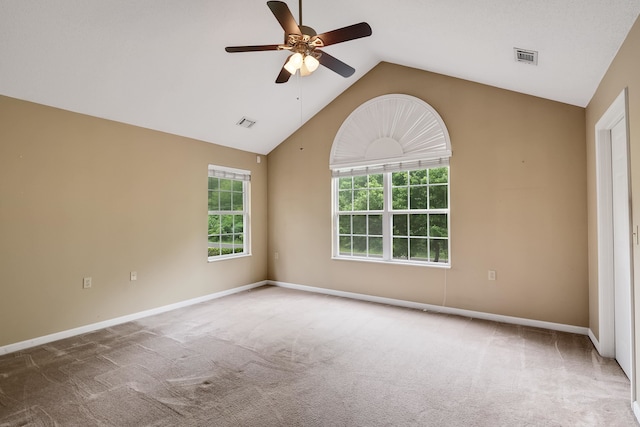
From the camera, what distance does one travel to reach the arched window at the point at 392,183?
418cm

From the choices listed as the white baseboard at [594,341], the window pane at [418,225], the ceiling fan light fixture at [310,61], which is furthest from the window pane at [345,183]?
the white baseboard at [594,341]

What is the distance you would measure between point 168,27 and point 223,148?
224cm

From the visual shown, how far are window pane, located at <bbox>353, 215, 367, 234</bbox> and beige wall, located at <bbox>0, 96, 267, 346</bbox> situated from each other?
229cm

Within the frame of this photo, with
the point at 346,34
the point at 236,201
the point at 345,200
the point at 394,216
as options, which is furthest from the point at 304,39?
the point at 236,201

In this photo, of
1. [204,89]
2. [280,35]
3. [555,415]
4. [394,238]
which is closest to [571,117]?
[394,238]

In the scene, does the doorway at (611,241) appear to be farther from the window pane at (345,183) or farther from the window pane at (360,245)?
the window pane at (345,183)

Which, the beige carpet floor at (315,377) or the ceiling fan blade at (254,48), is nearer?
the beige carpet floor at (315,377)

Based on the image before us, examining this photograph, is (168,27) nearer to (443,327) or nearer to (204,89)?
(204,89)

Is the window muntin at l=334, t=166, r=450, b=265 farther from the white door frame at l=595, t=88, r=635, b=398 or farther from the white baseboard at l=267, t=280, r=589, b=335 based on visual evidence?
the white door frame at l=595, t=88, r=635, b=398

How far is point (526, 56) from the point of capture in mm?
2691

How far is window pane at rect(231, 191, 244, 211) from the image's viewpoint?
17.2 feet

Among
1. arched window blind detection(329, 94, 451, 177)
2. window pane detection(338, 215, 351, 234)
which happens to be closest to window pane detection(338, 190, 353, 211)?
window pane detection(338, 215, 351, 234)

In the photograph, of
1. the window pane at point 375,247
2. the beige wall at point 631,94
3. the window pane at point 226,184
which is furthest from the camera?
the window pane at point 226,184

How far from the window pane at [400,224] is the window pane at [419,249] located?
7.2 inches
